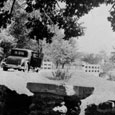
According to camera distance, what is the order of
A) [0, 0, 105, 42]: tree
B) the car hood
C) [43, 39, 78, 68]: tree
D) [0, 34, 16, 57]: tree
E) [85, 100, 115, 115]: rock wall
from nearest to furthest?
[85, 100, 115, 115]: rock wall, [0, 0, 105, 42]: tree, the car hood, [0, 34, 16, 57]: tree, [43, 39, 78, 68]: tree

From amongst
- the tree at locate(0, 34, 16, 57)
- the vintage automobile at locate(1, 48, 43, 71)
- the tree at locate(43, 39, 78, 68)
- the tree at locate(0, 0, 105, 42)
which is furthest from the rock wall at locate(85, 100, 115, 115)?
the tree at locate(43, 39, 78, 68)

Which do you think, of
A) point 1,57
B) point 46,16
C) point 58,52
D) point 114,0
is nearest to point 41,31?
point 46,16

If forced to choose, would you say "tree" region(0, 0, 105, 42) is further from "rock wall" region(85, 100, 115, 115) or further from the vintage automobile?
the vintage automobile

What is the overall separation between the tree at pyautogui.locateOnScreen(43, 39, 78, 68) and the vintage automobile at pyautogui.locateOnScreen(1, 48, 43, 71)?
32.0ft

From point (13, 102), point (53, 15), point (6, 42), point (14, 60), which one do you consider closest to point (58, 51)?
point (6, 42)

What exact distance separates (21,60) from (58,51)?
1287cm

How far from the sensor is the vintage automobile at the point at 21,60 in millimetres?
19188

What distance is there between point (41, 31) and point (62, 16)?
2.60ft

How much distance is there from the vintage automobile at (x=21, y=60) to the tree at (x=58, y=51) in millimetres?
9743

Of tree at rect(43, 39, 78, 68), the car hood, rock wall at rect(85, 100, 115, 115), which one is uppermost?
tree at rect(43, 39, 78, 68)

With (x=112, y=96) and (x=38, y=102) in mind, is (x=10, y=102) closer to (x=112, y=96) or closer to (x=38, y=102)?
(x=38, y=102)

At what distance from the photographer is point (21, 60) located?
1916 centimetres

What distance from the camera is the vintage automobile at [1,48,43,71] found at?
1919cm

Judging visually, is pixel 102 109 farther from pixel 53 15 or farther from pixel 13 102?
pixel 53 15
